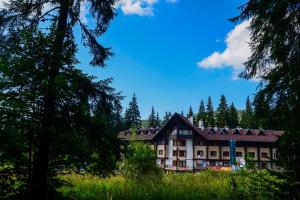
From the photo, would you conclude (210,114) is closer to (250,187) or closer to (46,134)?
(250,187)

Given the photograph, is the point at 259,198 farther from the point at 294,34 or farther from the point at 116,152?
the point at 294,34

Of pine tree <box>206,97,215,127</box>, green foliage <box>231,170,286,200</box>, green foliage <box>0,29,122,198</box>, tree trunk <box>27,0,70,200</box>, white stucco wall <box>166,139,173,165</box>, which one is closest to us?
green foliage <box>0,29,122,198</box>

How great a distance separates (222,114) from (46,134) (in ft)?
294

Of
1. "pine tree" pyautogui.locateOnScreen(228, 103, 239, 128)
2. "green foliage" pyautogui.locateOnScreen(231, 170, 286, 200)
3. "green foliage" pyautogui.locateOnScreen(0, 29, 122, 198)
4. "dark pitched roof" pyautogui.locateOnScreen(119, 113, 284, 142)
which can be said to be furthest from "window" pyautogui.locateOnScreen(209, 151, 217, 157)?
"green foliage" pyautogui.locateOnScreen(0, 29, 122, 198)

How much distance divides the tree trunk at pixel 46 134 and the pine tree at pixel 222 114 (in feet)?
281

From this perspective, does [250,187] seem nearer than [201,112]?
Yes

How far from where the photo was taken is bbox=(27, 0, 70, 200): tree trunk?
5.49m

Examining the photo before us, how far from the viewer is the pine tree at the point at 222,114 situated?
90.2 meters

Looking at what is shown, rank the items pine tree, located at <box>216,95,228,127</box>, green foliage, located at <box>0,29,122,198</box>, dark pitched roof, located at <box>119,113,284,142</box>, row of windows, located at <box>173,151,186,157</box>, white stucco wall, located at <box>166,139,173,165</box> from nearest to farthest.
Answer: green foliage, located at <box>0,29,122,198</box> < dark pitched roof, located at <box>119,113,284,142</box> < row of windows, located at <box>173,151,186,157</box> < white stucco wall, located at <box>166,139,173,165</box> < pine tree, located at <box>216,95,228,127</box>

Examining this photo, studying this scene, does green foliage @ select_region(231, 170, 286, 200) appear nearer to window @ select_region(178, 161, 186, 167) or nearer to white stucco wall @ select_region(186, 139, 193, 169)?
white stucco wall @ select_region(186, 139, 193, 169)

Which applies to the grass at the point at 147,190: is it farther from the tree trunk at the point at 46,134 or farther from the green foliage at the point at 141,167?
the tree trunk at the point at 46,134

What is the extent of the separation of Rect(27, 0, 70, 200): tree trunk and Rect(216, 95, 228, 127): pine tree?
85748mm

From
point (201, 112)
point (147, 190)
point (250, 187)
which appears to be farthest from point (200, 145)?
point (250, 187)

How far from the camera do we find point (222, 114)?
302 feet
